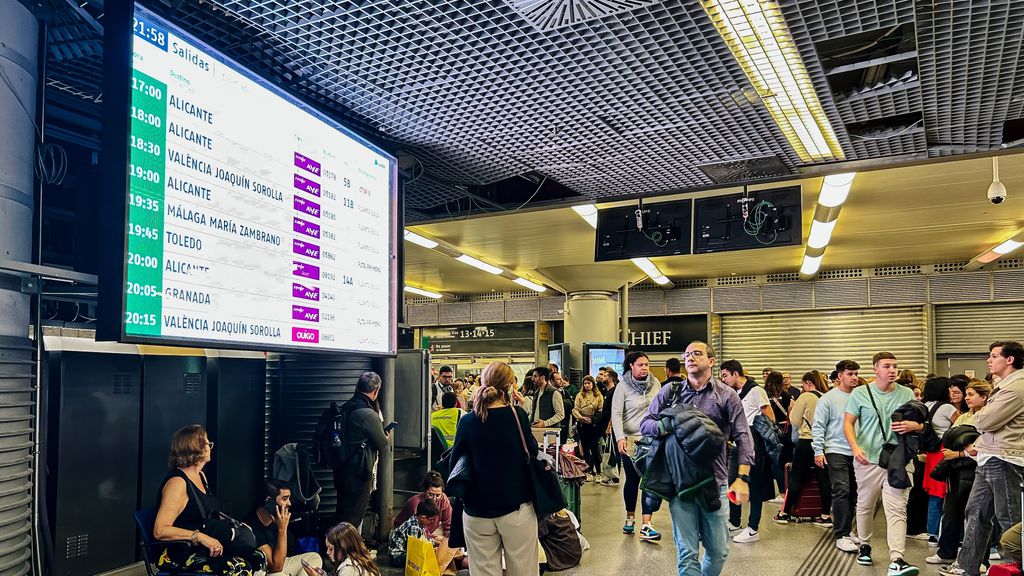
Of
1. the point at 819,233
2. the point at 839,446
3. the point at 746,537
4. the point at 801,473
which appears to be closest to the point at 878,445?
the point at 839,446

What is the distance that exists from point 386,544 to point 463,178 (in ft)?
9.80

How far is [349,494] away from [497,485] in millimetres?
1663

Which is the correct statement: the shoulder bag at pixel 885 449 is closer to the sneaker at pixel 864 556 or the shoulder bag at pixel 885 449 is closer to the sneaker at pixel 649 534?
the sneaker at pixel 864 556

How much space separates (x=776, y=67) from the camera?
4195mm

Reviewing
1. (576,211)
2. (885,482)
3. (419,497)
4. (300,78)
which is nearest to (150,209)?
(300,78)

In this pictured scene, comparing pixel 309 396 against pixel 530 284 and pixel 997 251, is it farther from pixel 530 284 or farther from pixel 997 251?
pixel 997 251

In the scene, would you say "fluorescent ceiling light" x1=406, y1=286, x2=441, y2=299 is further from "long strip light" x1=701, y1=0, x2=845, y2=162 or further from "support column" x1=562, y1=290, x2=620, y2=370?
"long strip light" x1=701, y1=0, x2=845, y2=162

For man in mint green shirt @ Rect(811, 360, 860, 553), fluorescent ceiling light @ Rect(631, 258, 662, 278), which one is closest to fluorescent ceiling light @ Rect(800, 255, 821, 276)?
fluorescent ceiling light @ Rect(631, 258, 662, 278)

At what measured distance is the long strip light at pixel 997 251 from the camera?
38.2 feet

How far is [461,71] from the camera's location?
4145 millimetres

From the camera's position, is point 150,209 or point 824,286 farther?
point 824,286

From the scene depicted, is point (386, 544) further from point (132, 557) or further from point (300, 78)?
point (300, 78)

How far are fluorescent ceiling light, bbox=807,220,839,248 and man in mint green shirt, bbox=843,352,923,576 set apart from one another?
478 centimetres

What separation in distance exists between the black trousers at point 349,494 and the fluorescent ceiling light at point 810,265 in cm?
1055
